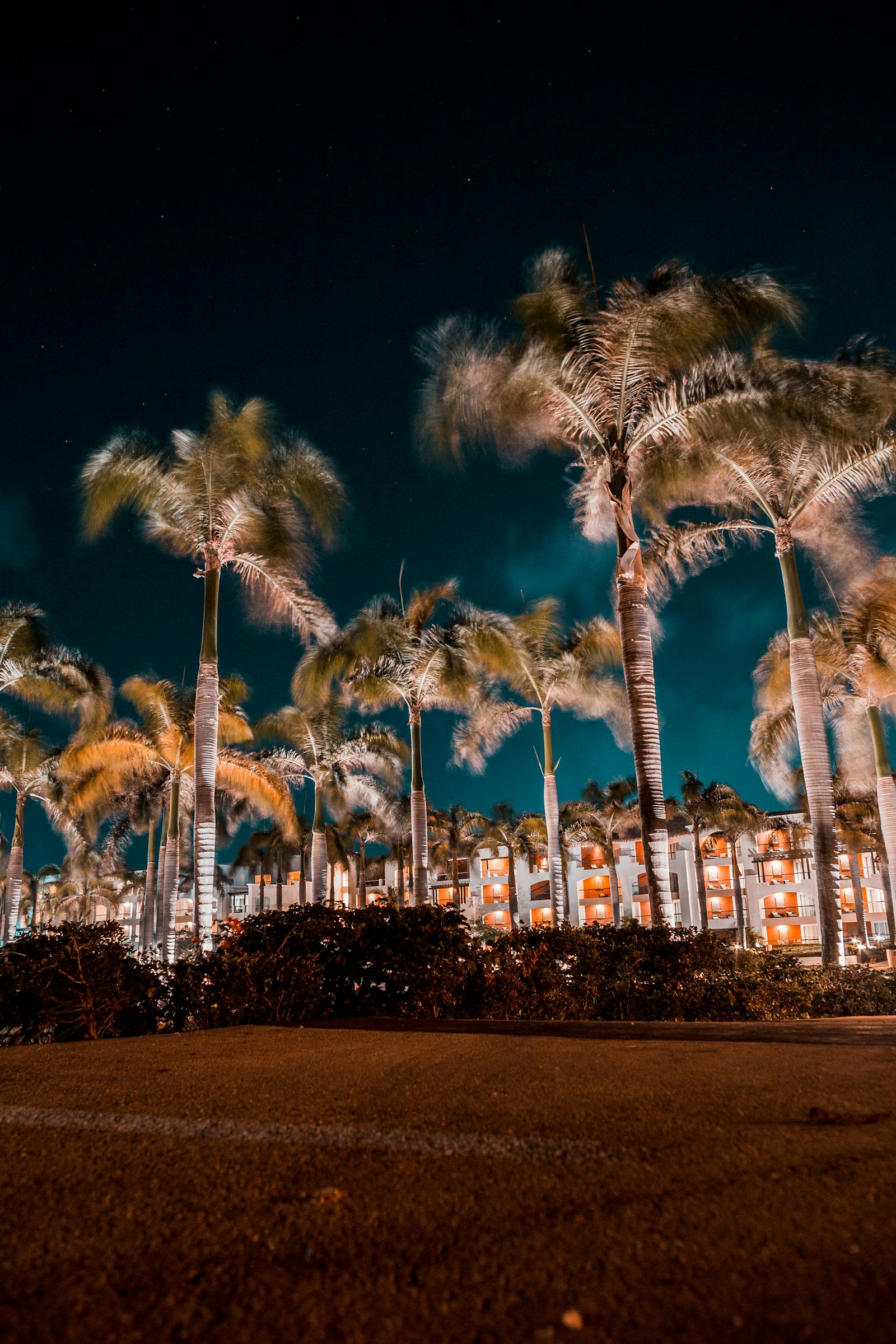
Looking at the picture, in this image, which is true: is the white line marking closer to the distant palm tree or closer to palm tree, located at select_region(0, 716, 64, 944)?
the distant palm tree

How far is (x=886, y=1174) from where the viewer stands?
254 centimetres

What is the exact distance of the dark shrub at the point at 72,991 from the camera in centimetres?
760

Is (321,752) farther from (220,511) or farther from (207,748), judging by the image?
(220,511)

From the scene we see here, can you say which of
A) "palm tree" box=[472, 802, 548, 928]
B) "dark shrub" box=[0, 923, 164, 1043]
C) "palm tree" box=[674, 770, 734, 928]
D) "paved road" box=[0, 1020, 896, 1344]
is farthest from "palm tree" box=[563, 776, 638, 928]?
"paved road" box=[0, 1020, 896, 1344]

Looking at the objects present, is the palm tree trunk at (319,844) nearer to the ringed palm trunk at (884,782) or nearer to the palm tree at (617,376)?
the ringed palm trunk at (884,782)

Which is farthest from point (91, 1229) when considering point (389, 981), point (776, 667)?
point (776, 667)

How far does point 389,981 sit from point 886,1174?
704cm

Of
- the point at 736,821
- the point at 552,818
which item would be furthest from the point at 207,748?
the point at 736,821

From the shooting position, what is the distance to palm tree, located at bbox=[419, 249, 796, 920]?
1355 cm

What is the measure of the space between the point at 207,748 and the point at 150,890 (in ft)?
92.5

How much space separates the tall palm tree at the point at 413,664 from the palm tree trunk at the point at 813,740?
9789 millimetres

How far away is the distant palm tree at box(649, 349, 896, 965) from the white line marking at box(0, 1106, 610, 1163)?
13164 mm

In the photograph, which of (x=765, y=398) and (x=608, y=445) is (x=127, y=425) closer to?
(x=608, y=445)

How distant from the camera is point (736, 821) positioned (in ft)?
163
